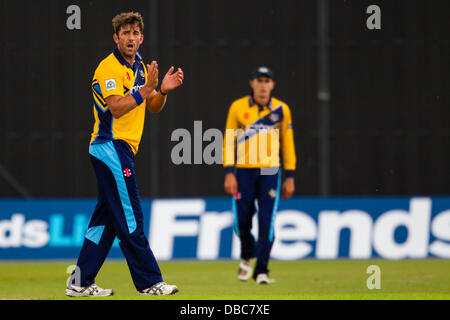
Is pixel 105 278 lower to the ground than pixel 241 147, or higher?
lower

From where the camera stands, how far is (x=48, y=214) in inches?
527

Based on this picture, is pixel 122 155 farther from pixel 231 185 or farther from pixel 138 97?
pixel 231 185

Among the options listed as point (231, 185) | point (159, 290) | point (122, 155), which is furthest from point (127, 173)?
point (231, 185)

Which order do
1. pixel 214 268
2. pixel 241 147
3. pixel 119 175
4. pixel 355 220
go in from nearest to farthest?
pixel 119 175
pixel 241 147
pixel 214 268
pixel 355 220

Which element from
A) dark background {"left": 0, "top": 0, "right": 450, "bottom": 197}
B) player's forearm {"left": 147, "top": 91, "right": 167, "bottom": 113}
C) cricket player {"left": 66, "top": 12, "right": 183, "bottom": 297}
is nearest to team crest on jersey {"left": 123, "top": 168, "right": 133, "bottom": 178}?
cricket player {"left": 66, "top": 12, "right": 183, "bottom": 297}

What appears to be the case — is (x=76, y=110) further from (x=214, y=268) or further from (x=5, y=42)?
(x=214, y=268)

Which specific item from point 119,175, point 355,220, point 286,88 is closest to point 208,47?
point 286,88

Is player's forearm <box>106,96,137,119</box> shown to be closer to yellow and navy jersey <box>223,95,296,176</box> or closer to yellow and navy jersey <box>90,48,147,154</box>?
yellow and navy jersey <box>90,48,147,154</box>

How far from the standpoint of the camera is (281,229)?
43.2 feet

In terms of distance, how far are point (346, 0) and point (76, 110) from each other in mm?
4195

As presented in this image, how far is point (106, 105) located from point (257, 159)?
8.85 feet

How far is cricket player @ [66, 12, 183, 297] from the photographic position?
805cm

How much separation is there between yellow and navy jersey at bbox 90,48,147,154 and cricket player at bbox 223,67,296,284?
2.44 m
